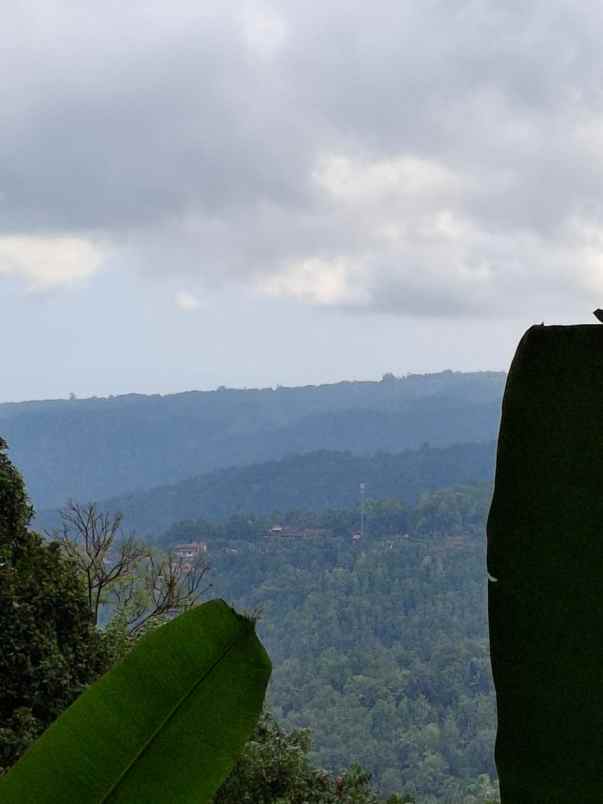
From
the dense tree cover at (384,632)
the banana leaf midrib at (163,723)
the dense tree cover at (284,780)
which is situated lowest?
the dense tree cover at (384,632)

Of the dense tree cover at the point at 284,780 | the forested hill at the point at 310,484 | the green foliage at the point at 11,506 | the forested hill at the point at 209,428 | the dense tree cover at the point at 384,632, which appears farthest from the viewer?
the forested hill at the point at 209,428

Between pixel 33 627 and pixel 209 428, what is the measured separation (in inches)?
3121

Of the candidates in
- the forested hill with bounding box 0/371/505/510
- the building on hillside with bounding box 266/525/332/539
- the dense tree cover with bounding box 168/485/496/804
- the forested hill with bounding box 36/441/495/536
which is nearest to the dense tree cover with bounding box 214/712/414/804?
the dense tree cover with bounding box 168/485/496/804

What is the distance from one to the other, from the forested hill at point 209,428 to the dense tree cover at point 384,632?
2939 cm

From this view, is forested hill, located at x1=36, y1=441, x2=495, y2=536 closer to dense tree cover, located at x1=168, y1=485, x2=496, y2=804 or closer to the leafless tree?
dense tree cover, located at x1=168, y1=485, x2=496, y2=804

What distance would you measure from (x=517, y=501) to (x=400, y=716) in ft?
89.4

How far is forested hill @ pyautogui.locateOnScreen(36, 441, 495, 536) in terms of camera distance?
5641 cm

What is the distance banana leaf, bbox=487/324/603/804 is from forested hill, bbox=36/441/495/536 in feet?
180

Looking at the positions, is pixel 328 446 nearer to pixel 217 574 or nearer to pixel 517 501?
pixel 217 574

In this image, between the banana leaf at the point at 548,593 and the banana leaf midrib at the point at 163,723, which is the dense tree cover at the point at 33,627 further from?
the banana leaf at the point at 548,593

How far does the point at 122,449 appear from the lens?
260 feet

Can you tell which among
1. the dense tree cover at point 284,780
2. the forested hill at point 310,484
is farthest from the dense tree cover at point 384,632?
the forested hill at point 310,484

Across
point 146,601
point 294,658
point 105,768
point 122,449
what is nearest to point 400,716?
point 294,658

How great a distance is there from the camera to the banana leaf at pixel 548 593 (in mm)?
381
